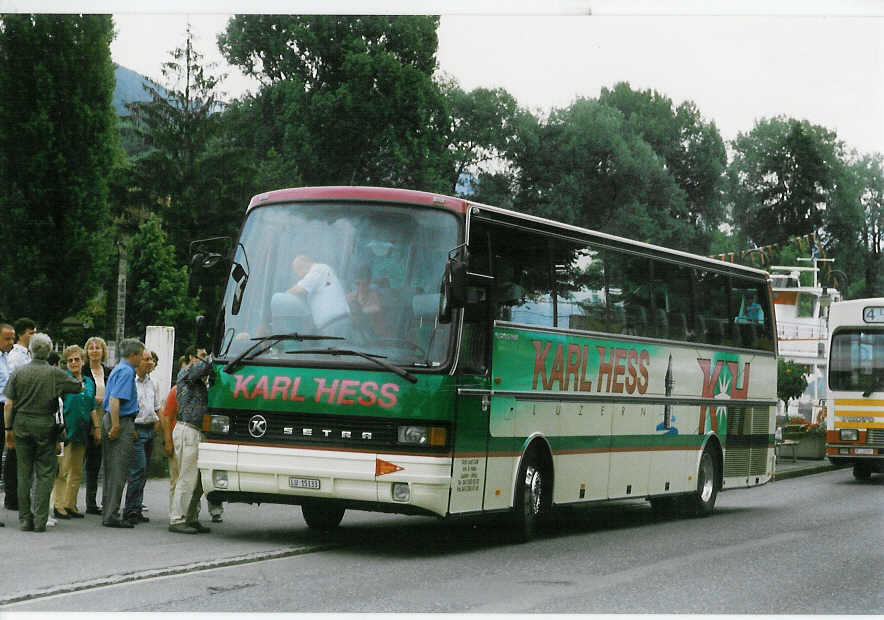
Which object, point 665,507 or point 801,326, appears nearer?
point 665,507

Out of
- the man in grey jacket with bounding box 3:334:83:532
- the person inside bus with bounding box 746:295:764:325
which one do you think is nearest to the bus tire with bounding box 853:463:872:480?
the person inside bus with bounding box 746:295:764:325

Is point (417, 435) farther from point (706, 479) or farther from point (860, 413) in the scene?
point (860, 413)

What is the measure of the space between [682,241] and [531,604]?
53748 mm

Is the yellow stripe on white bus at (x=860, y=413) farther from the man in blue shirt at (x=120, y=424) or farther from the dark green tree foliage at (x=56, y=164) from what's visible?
the dark green tree foliage at (x=56, y=164)

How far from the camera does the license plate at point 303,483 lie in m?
12.1

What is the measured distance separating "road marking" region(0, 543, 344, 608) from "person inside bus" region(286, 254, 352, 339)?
6.48 ft

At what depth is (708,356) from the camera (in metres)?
18.9

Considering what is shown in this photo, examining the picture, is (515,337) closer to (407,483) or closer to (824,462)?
(407,483)

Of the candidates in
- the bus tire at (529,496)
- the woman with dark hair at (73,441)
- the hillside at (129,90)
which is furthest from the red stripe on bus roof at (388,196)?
the hillside at (129,90)

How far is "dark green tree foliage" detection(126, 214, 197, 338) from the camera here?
49031 millimetres

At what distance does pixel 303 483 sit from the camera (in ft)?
39.9

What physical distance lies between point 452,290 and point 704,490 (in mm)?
8340

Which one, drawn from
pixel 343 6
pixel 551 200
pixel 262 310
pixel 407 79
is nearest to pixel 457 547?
pixel 262 310

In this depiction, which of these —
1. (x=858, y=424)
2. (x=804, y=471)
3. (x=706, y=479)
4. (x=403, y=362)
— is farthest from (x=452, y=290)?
(x=804, y=471)
